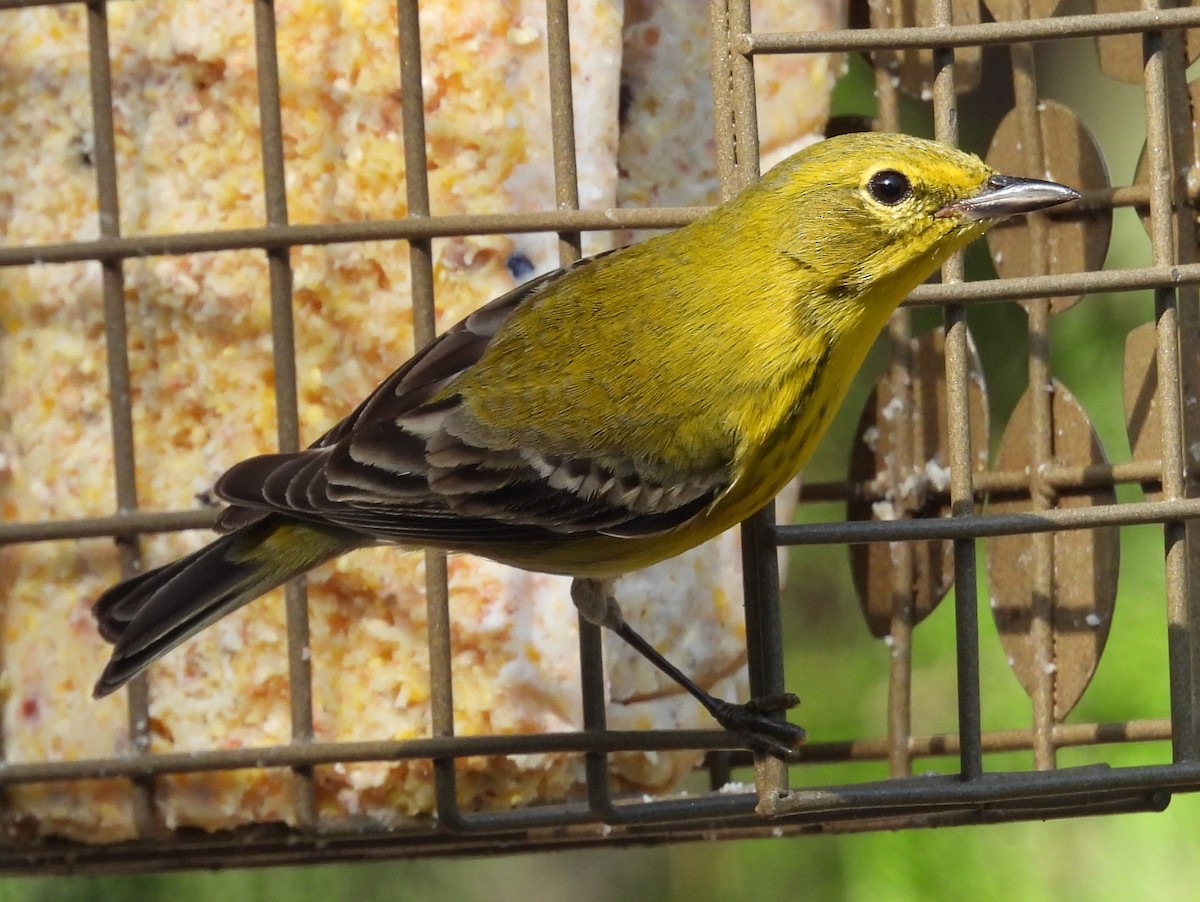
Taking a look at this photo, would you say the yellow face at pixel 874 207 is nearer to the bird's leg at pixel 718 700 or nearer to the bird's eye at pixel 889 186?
the bird's eye at pixel 889 186

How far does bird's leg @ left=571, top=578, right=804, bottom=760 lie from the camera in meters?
2.85

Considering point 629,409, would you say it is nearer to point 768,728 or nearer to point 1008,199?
point 768,728

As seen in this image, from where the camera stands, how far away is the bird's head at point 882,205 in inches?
106

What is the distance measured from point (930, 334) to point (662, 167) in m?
0.67

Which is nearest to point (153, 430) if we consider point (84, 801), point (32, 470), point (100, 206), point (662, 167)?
point (32, 470)

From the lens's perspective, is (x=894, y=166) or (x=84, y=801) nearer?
(x=894, y=166)

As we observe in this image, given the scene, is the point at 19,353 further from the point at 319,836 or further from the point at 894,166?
the point at 894,166

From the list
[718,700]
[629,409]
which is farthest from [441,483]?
[718,700]

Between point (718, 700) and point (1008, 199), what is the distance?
102cm

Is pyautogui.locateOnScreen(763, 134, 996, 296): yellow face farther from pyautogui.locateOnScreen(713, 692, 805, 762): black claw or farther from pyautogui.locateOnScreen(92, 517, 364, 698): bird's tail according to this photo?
pyautogui.locateOnScreen(92, 517, 364, 698): bird's tail

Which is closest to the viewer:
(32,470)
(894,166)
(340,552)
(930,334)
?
(894,166)

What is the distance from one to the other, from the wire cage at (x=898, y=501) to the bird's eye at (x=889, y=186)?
0.16 meters

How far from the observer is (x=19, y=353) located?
10.8ft

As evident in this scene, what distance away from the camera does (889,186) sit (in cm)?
274
